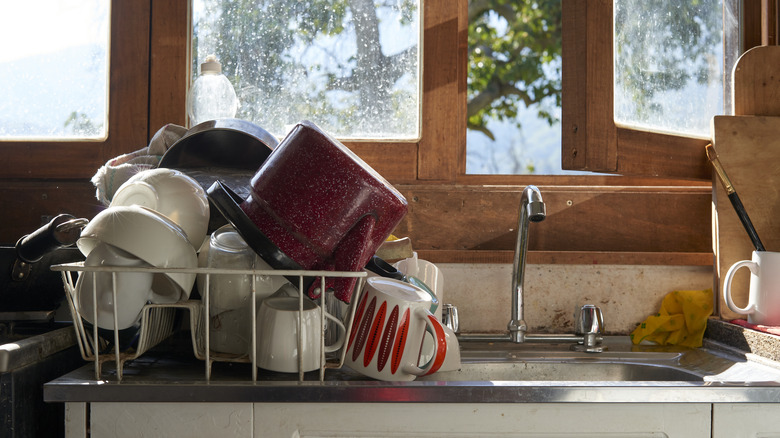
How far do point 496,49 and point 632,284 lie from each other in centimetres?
532

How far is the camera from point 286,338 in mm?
819

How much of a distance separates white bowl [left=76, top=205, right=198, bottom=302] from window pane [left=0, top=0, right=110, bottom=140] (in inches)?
27.0

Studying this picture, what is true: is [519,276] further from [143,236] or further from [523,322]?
[143,236]

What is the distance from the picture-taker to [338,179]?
0.79m

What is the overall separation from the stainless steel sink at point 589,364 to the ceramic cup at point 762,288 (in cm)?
9

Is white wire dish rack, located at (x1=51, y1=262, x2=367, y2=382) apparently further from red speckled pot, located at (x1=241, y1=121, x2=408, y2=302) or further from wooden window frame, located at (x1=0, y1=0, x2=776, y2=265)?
wooden window frame, located at (x1=0, y1=0, x2=776, y2=265)

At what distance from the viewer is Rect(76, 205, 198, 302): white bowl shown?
30.1 inches

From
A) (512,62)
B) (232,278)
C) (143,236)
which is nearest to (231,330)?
(232,278)

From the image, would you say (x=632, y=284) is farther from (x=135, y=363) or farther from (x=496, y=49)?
(x=496, y=49)

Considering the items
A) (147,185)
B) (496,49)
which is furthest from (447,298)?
(496,49)

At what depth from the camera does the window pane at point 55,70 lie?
139 centimetres

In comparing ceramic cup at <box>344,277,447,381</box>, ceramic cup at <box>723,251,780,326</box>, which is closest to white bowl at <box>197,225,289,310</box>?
ceramic cup at <box>344,277,447,381</box>

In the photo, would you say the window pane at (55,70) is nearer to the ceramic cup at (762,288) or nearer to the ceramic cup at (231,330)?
the ceramic cup at (231,330)

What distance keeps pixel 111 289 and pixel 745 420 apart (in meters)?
0.77
